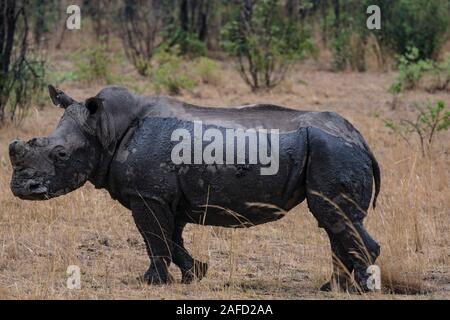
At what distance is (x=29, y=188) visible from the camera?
259 inches

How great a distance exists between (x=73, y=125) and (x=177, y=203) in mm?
856

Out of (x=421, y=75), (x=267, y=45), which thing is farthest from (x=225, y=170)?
(x=267, y=45)

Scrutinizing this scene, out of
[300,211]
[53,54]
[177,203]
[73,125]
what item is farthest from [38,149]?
[53,54]

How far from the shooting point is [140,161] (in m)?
6.71

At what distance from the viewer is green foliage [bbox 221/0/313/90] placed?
58.9ft

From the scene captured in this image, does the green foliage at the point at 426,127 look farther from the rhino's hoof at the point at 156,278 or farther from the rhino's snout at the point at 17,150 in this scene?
the rhino's snout at the point at 17,150

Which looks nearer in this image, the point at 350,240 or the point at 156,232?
the point at 350,240

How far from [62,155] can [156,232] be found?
79cm

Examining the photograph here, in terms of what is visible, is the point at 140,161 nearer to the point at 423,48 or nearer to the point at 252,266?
the point at 252,266

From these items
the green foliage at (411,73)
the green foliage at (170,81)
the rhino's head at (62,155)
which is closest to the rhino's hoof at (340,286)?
the rhino's head at (62,155)

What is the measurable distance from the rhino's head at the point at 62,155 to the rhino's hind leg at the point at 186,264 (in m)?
0.80

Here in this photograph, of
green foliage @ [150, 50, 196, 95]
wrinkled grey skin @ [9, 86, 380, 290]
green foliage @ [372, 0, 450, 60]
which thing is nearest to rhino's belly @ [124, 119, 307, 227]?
wrinkled grey skin @ [9, 86, 380, 290]

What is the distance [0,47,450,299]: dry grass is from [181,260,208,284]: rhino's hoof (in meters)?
0.10

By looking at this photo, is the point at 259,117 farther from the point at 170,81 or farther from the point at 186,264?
the point at 170,81
